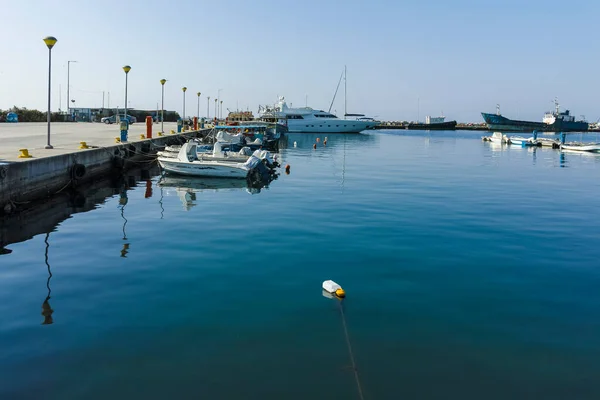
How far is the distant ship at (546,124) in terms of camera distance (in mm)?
134875

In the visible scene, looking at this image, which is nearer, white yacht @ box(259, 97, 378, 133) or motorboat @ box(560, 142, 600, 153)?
motorboat @ box(560, 142, 600, 153)

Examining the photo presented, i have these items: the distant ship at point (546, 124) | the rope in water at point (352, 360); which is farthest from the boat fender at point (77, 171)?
the distant ship at point (546, 124)

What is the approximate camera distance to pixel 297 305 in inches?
345

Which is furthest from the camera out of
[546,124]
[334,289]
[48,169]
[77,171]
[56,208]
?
[546,124]

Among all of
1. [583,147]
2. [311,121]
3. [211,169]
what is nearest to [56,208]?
[211,169]

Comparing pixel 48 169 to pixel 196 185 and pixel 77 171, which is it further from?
pixel 196 185

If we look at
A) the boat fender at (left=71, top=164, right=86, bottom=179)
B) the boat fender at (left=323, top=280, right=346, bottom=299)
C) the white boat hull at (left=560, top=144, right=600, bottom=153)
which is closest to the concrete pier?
the boat fender at (left=71, top=164, right=86, bottom=179)

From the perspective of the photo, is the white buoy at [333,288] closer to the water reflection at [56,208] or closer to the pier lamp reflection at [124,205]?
the pier lamp reflection at [124,205]

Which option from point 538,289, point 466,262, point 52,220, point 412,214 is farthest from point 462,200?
point 52,220

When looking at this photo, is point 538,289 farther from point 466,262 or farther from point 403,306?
point 403,306

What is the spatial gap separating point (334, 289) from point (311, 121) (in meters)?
97.0

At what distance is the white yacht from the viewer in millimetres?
103438

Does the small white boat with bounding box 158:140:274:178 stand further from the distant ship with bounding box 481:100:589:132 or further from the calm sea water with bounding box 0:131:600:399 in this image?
the distant ship with bounding box 481:100:589:132

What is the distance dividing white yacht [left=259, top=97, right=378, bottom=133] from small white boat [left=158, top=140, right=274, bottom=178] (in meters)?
74.6
